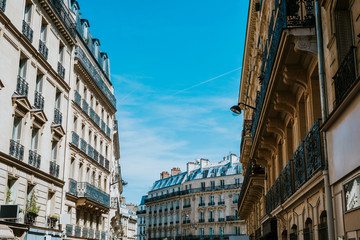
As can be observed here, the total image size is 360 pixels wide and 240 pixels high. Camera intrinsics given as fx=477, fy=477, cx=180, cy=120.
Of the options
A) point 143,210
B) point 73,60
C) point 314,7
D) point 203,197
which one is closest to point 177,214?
point 203,197

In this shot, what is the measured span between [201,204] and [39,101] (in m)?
68.8

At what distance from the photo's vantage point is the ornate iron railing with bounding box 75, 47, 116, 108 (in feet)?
92.2

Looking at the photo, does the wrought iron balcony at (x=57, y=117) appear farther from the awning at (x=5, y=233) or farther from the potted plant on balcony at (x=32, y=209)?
the awning at (x=5, y=233)

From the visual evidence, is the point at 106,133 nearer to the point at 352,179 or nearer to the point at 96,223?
the point at 96,223

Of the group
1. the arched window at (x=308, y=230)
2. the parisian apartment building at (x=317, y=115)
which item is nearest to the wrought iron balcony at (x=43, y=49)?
the parisian apartment building at (x=317, y=115)

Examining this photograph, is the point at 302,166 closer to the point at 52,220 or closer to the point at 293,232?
the point at 293,232

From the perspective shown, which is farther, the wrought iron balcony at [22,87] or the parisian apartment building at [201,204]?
the parisian apartment building at [201,204]

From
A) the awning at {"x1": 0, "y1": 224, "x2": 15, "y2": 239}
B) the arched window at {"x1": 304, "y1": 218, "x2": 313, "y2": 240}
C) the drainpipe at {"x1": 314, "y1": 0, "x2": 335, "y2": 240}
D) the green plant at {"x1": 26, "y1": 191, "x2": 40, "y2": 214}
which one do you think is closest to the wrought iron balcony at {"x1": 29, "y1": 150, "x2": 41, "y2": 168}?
the green plant at {"x1": 26, "y1": 191, "x2": 40, "y2": 214}

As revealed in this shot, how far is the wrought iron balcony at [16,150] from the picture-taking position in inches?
718

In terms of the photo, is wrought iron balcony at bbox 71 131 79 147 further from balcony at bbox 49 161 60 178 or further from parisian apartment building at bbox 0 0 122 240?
balcony at bbox 49 161 60 178

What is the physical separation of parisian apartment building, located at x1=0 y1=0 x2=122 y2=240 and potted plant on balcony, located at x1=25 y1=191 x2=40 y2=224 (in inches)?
1.7

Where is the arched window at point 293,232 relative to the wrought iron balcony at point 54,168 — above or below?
below

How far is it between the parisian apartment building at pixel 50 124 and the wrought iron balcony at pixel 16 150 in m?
0.04

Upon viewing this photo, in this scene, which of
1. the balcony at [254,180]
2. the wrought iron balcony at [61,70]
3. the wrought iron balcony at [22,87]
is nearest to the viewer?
the wrought iron balcony at [22,87]
